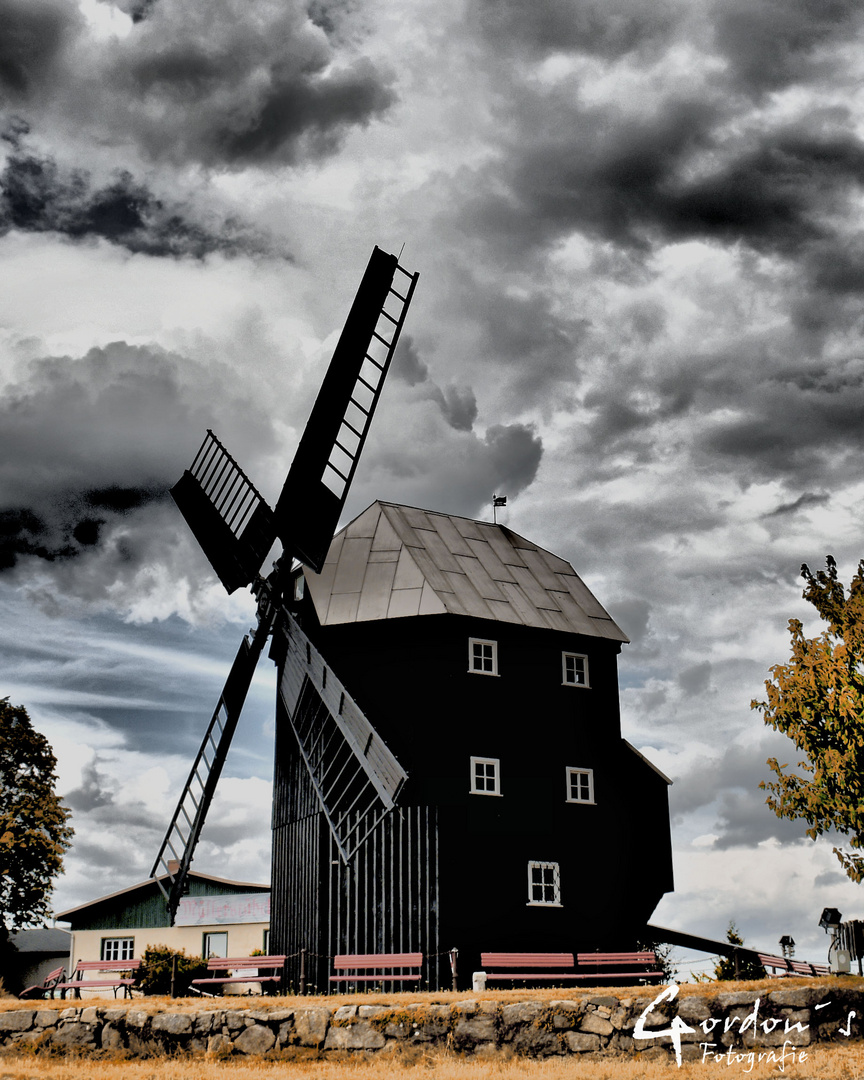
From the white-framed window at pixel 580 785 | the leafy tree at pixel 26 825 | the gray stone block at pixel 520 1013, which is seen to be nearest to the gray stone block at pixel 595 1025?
the gray stone block at pixel 520 1013

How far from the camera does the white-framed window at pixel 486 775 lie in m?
24.9

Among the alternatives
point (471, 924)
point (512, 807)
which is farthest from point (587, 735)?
point (471, 924)

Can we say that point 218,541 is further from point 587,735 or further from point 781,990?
point 781,990

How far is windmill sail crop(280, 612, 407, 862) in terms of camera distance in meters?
23.0

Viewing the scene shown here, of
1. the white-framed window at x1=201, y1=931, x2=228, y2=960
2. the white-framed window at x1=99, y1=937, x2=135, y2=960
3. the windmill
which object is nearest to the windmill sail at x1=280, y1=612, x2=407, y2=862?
the windmill

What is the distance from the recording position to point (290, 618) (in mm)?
27109

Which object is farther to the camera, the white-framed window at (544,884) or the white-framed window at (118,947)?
the white-framed window at (118,947)

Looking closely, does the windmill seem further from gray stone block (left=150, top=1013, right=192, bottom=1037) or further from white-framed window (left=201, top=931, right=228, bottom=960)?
white-framed window (left=201, top=931, right=228, bottom=960)

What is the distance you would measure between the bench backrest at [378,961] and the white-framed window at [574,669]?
772cm

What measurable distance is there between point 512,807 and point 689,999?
734cm

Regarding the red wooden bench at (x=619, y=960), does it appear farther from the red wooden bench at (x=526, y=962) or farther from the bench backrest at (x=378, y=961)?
the bench backrest at (x=378, y=961)

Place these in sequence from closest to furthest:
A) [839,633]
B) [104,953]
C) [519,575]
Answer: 1. [839,633]
2. [519,575]
3. [104,953]

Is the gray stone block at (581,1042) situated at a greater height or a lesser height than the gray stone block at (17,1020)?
lesser

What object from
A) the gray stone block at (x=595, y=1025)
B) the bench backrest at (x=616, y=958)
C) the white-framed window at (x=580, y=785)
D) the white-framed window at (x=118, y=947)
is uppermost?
the white-framed window at (x=580, y=785)
